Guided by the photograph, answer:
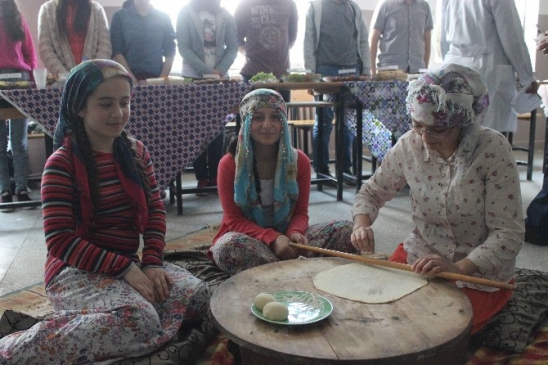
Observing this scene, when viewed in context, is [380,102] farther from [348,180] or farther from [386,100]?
[348,180]

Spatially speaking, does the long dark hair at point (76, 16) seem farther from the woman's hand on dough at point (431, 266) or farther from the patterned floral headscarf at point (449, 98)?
the woman's hand on dough at point (431, 266)

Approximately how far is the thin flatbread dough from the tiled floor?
3.87 feet

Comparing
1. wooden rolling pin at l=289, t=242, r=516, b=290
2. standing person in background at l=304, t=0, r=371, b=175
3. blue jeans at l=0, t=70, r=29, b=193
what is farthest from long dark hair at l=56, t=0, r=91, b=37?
wooden rolling pin at l=289, t=242, r=516, b=290

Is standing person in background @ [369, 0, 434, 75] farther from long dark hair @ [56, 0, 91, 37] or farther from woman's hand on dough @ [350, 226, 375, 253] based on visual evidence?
woman's hand on dough @ [350, 226, 375, 253]

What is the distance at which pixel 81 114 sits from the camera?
1.51 metres

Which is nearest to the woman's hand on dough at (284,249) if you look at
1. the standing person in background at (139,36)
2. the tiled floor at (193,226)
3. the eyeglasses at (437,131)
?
the eyeglasses at (437,131)

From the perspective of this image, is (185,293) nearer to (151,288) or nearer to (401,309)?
(151,288)

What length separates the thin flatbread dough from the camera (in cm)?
125

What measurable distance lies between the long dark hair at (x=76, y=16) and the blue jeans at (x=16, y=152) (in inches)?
19.6

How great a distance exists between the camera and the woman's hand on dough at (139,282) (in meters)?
1.48

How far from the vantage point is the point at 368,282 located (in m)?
1.33

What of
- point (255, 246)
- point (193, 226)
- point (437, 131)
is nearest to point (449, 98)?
point (437, 131)

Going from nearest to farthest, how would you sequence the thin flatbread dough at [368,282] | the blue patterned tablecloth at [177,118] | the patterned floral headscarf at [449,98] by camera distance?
the thin flatbread dough at [368,282]
the patterned floral headscarf at [449,98]
the blue patterned tablecloth at [177,118]

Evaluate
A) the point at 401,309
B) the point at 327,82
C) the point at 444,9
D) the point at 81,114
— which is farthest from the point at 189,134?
the point at 401,309
